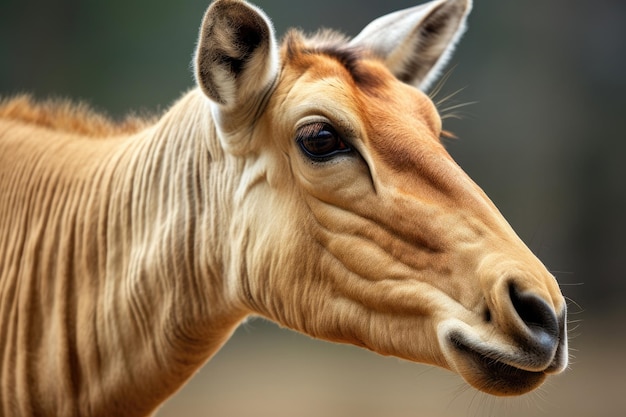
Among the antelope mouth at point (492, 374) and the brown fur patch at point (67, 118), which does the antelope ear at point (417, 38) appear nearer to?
the brown fur patch at point (67, 118)

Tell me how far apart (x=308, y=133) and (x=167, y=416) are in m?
9.36

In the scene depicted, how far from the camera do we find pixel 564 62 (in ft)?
47.1

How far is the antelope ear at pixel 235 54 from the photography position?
3.95m

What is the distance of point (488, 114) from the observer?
14.1 metres

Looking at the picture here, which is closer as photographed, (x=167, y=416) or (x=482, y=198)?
(x=482, y=198)

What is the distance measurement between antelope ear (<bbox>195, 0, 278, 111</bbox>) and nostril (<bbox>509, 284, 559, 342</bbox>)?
181 cm

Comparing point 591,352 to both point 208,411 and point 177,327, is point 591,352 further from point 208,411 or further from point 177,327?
point 177,327

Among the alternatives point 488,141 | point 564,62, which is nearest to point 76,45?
point 488,141

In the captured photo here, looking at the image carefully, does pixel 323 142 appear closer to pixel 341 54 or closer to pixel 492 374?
pixel 341 54

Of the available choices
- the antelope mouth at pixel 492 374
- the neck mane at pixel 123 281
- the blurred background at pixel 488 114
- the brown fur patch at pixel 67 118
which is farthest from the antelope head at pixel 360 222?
the blurred background at pixel 488 114

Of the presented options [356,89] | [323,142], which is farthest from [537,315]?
[356,89]

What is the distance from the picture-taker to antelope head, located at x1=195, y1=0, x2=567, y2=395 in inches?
131

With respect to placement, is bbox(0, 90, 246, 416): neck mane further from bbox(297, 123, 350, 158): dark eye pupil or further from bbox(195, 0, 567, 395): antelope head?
bbox(297, 123, 350, 158): dark eye pupil

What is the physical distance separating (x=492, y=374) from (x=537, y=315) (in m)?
0.35
